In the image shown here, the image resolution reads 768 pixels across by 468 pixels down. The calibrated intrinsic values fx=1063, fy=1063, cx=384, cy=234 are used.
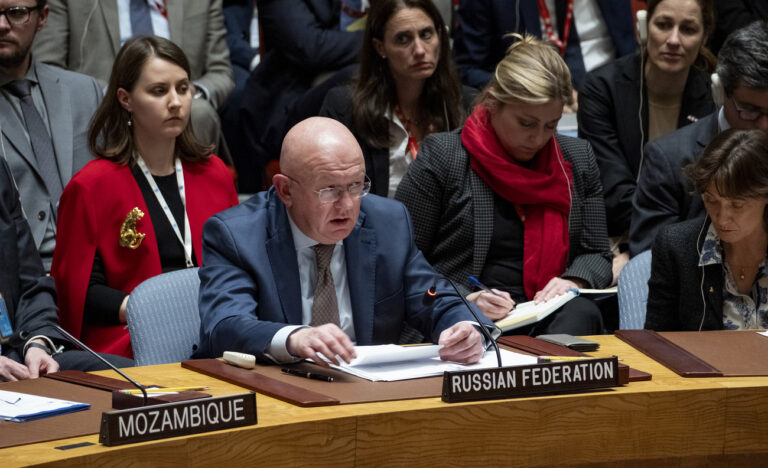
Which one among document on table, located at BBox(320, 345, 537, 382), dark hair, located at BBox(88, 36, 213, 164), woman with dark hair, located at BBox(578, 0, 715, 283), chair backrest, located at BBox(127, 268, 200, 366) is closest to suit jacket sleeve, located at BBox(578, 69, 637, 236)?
woman with dark hair, located at BBox(578, 0, 715, 283)

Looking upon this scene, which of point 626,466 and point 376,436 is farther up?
point 376,436

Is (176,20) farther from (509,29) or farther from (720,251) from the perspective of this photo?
(720,251)

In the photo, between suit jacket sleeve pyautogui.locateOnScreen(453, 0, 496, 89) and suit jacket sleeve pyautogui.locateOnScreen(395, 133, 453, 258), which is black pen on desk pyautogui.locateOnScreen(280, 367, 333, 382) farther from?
suit jacket sleeve pyautogui.locateOnScreen(453, 0, 496, 89)

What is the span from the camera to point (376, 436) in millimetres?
1863

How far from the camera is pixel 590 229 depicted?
3.55 m

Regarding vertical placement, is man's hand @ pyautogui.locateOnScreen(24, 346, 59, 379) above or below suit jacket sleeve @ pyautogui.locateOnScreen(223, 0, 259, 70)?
below

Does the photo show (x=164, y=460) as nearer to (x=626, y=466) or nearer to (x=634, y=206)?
(x=626, y=466)

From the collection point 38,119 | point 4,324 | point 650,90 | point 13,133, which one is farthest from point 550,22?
point 4,324

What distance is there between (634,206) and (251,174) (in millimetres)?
1918

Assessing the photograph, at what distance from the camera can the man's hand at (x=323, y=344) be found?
2109 mm

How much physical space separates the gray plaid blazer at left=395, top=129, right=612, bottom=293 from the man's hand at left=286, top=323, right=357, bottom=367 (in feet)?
3.88

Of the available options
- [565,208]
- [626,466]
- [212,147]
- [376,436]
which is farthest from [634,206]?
[376,436]

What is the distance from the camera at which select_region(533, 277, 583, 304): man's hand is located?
10.5ft

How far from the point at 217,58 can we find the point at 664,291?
2.52m
